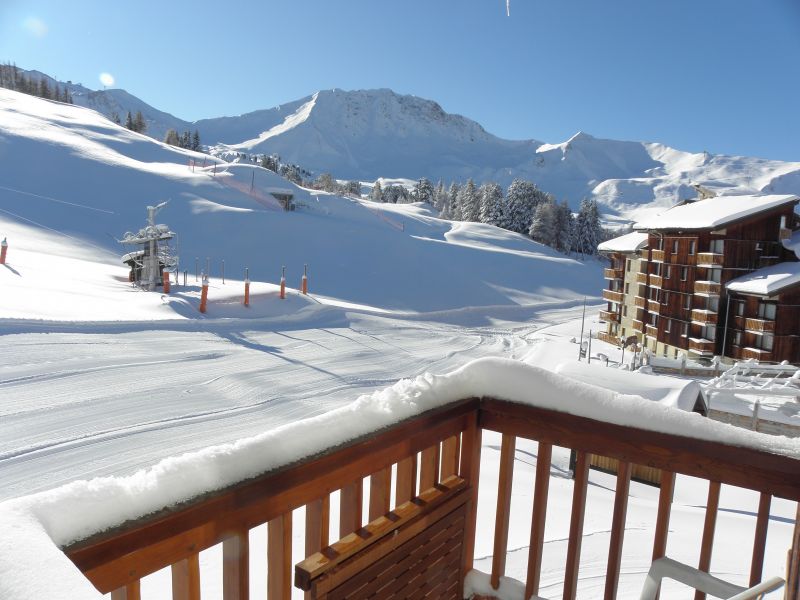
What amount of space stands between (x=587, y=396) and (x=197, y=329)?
447 inches

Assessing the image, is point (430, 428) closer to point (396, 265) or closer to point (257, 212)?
point (396, 265)

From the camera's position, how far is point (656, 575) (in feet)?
6.73

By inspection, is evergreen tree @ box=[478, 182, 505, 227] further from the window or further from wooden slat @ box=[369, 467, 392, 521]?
wooden slat @ box=[369, 467, 392, 521]

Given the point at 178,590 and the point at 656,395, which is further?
the point at 656,395

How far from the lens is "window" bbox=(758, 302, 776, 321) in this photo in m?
19.1

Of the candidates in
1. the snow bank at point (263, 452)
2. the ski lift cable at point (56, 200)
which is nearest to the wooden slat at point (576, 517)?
the snow bank at point (263, 452)

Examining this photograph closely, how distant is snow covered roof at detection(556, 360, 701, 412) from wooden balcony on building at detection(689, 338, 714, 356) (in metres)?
11.5

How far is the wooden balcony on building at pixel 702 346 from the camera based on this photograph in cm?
2066

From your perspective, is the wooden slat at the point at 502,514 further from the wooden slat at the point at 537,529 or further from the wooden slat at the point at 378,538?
the wooden slat at the point at 378,538

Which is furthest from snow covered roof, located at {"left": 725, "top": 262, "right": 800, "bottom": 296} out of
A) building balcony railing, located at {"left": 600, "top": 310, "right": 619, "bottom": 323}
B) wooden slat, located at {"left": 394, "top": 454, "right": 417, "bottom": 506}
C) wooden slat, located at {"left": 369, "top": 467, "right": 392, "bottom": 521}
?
wooden slat, located at {"left": 369, "top": 467, "right": 392, "bottom": 521}

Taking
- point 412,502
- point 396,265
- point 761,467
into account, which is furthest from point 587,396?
point 396,265

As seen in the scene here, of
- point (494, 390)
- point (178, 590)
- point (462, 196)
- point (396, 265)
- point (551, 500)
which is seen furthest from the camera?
point (462, 196)

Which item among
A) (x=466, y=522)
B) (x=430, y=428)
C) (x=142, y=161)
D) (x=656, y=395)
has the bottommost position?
(x=656, y=395)

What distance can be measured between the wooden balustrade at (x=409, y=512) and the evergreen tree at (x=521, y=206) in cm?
5530
